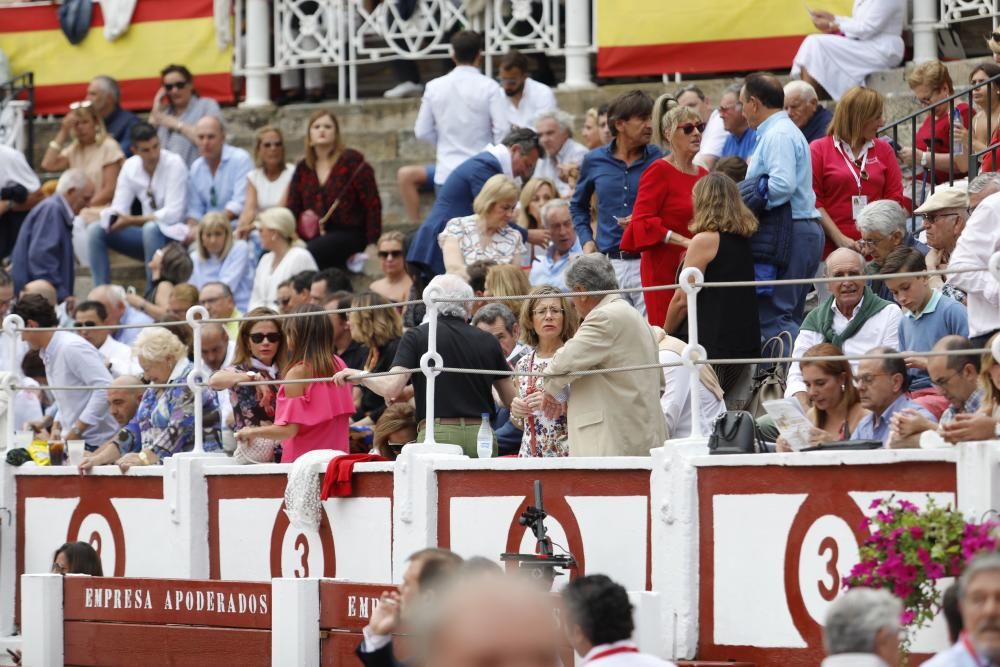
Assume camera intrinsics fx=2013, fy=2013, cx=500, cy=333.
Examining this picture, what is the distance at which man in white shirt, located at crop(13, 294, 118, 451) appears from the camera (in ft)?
42.4

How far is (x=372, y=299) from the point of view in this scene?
1169cm

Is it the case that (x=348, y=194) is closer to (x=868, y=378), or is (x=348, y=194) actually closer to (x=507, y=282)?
(x=507, y=282)

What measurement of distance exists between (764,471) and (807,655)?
0.79 meters

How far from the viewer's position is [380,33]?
1798 cm

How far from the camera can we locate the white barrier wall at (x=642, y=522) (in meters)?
8.27

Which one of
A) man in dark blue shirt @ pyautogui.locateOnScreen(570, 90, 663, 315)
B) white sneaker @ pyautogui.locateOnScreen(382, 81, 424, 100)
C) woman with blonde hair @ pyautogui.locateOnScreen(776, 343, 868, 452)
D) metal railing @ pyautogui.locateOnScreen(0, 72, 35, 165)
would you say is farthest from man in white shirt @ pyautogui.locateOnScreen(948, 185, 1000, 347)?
metal railing @ pyautogui.locateOnScreen(0, 72, 35, 165)

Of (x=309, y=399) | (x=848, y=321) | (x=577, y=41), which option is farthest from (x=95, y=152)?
(x=848, y=321)

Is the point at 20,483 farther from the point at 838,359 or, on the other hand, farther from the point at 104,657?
the point at 838,359

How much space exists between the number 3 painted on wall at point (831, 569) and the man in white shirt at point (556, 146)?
660 centimetres

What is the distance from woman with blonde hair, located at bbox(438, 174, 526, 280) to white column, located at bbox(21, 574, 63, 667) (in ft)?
10.9

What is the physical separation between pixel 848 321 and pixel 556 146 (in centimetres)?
515

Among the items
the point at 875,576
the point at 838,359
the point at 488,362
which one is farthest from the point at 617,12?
the point at 875,576

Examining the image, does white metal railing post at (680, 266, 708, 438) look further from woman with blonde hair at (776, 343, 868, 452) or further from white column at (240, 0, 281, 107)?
white column at (240, 0, 281, 107)

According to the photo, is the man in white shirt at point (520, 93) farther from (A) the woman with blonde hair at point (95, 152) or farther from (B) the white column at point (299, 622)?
(B) the white column at point (299, 622)
